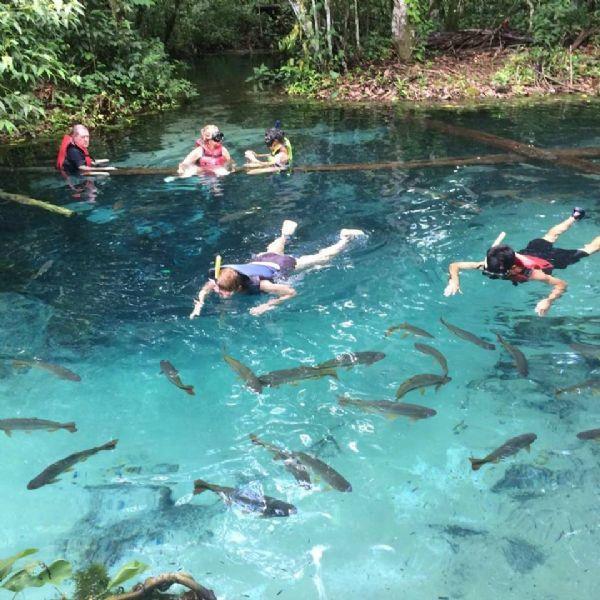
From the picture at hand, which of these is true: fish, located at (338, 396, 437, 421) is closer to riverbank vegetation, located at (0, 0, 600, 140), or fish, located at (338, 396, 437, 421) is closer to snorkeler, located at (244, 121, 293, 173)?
snorkeler, located at (244, 121, 293, 173)

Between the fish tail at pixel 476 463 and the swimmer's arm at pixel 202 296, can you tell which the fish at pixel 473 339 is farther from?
the swimmer's arm at pixel 202 296

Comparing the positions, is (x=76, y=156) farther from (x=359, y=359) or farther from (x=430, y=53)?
(x=430, y=53)

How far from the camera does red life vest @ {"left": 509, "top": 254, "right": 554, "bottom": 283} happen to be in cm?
697

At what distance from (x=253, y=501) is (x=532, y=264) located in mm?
4640

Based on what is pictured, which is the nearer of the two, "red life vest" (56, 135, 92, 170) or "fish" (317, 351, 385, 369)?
"fish" (317, 351, 385, 369)

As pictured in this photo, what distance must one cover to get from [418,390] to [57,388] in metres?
3.75

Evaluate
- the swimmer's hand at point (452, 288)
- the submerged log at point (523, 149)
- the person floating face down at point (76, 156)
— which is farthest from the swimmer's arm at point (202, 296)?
the submerged log at point (523, 149)

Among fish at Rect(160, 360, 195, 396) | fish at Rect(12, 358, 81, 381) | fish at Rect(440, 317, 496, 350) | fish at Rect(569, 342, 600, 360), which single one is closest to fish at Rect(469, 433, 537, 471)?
fish at Rect(440, 317, 496, 350)

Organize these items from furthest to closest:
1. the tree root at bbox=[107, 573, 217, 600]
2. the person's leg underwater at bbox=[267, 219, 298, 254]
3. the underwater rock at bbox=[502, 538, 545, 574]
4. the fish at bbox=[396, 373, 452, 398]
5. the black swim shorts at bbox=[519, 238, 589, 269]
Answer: the person's leg underwater at bbox=[267, 219, 298, 254] → the black swim shorts at bbox=[519, 238, 589, 269] → the fish at bbox=[396, 373, 452, 398] → the underwater rock at bbox=[502, 538, 545, 574] → the tree root at bbox=[107, 573, 217, 600]

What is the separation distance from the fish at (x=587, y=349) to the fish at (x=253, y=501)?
11.7ft

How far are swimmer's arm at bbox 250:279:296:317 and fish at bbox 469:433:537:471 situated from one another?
132 inches

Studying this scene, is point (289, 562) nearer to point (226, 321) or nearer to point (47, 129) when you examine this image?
point (226, 321)

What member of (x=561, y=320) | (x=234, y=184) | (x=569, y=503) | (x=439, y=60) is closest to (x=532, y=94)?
(x=439, y=60)

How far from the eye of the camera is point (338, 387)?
6.04 m
